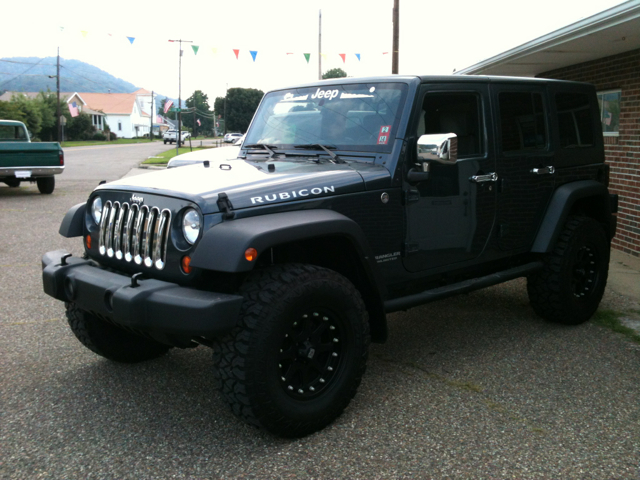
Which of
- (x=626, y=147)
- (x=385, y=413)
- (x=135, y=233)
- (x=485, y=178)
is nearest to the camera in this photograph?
(x=135, y=233)

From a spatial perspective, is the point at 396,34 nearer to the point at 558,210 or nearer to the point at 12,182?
the point at 12,182

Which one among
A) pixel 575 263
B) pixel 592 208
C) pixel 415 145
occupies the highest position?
pixel 415 145

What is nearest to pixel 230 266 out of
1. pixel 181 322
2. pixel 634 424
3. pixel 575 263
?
pixel 181 322

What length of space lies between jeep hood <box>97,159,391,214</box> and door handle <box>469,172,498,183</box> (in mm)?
764

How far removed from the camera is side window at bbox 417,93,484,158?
393cm

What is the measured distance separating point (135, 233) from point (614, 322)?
3.90 metres

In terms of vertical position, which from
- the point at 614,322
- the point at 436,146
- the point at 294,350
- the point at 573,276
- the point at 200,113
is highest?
the point at 200,113

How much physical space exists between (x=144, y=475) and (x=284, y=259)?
128 centimetres

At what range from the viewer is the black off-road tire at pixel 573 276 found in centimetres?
473

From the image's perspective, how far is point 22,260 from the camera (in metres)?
7.52

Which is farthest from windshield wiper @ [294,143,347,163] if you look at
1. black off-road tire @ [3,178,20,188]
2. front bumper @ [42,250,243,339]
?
black off-road tire @ [3,178,20,188]

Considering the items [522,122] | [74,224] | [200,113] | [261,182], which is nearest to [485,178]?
[522,122]

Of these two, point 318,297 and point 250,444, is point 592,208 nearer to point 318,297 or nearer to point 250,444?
point 318,297

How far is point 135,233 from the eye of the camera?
3.28m
